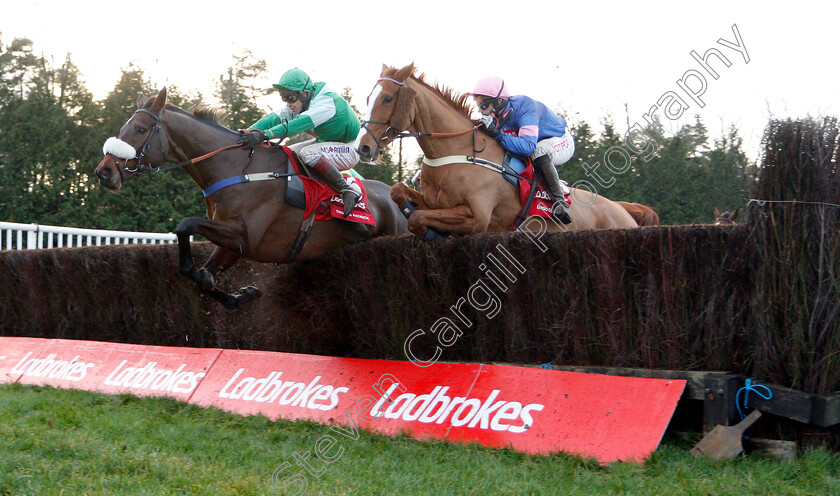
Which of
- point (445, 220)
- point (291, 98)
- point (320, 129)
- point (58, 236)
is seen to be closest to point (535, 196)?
point (445, 220)

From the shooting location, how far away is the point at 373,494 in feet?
11.4

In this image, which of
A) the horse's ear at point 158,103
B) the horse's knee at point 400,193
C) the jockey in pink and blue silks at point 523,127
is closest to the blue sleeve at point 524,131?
the jockey in pink and blue silks at point 523,127

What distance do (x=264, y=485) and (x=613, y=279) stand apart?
7.90 feet

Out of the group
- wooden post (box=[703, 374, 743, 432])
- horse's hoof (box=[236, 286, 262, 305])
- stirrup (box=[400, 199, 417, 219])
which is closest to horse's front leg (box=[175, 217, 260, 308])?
horse's hoof (box=[236, 286, 262, 305])

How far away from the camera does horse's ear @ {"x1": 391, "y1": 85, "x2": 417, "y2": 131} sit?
6281 mm

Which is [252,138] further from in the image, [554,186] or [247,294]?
[554,186]

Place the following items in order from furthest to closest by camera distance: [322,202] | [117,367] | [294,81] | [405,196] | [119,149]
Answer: [117,367] < [322,202] < [294,81] < [405,196] < [119,149]

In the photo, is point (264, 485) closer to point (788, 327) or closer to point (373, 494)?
point (373, 494)

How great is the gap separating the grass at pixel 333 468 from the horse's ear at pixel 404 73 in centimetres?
305

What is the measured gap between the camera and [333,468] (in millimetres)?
3943

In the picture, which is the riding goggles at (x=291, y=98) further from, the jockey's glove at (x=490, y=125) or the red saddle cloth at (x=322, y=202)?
the jockey's glove at (x=490, y=125)

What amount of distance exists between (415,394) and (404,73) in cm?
283

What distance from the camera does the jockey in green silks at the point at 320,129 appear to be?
21.4 ft

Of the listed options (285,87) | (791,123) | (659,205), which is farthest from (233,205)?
(659,205)
